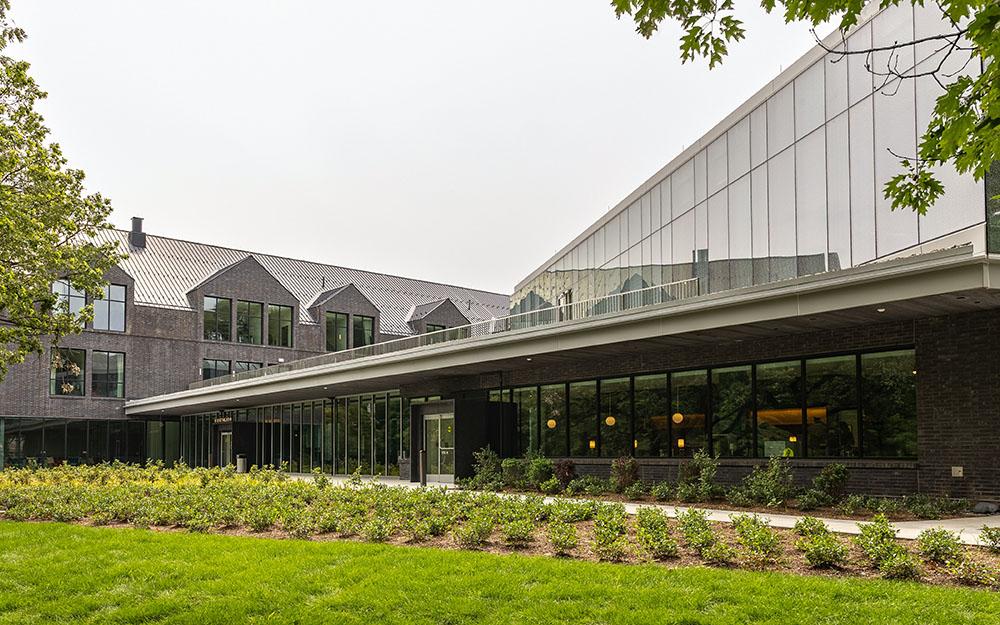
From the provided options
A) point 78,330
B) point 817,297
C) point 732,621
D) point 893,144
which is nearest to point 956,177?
point 893,144

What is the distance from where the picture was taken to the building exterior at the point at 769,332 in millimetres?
17531

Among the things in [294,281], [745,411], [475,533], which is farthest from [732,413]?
[294,281]

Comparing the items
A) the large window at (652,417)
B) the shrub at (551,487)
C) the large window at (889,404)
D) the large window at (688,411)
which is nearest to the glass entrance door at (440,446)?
the shrub at (551,487)

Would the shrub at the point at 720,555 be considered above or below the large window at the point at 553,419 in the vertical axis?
below

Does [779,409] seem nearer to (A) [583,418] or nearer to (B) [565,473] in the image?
(B) [565,473]

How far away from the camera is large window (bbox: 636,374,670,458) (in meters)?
24.7

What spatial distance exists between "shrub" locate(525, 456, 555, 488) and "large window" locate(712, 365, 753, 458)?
5134 mm

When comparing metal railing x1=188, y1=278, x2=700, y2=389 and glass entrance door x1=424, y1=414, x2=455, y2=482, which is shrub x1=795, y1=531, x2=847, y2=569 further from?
glass entrance door x1=424, y1=414, x2=455, y2=482

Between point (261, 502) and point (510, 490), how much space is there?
32.8ft

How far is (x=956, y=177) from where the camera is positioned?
56.5 feet

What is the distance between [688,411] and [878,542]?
13.5m

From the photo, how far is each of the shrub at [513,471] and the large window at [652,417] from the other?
358cm

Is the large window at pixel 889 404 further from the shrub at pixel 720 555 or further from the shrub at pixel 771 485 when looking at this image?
the shrub at pixel 720 555

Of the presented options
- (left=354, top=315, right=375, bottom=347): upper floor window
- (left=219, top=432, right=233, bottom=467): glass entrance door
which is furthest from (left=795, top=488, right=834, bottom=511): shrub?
(left=354, top=315, right=375, bottom=347): upper floor window
